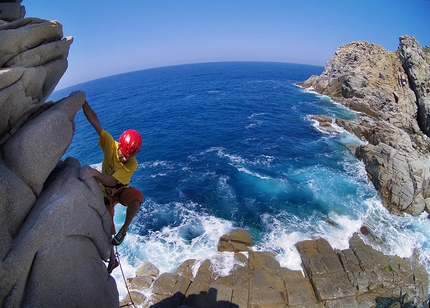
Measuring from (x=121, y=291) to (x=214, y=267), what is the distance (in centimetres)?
664

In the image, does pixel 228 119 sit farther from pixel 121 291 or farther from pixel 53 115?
pixel 53 115

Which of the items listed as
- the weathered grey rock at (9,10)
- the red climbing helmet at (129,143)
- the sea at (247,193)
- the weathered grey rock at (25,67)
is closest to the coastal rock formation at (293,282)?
the sea at (247,193)

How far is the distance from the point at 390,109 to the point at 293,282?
5174cm

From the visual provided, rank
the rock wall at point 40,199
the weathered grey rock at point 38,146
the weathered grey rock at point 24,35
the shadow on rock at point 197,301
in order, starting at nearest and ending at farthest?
the rock wall at point 40,199 < the weathered grey rock at point 38,146 < the weathered grey rock at point 24,35 < the shadow on rock at point 197,301

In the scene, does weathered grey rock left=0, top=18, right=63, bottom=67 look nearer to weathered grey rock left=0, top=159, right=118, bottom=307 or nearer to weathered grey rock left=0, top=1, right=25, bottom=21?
weathered grey rock left=0, top=1, right=25, bottom=21

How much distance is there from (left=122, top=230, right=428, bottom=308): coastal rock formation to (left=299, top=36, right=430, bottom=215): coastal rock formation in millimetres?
9410

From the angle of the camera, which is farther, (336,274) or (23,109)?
(336,274)

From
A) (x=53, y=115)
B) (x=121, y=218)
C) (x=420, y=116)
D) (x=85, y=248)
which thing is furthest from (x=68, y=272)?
(x=420, y=116)

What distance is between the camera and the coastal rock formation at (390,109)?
86.0 feet

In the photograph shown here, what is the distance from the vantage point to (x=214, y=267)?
59.3 feet

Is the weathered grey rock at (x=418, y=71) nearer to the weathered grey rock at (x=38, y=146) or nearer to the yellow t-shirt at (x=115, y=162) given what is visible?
the yellow t-shirt at (x=115, y=162)

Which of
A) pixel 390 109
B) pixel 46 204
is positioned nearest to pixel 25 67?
pixel 46 204

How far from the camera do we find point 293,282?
16.9 m

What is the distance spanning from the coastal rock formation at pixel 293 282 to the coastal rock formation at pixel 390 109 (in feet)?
30.9
